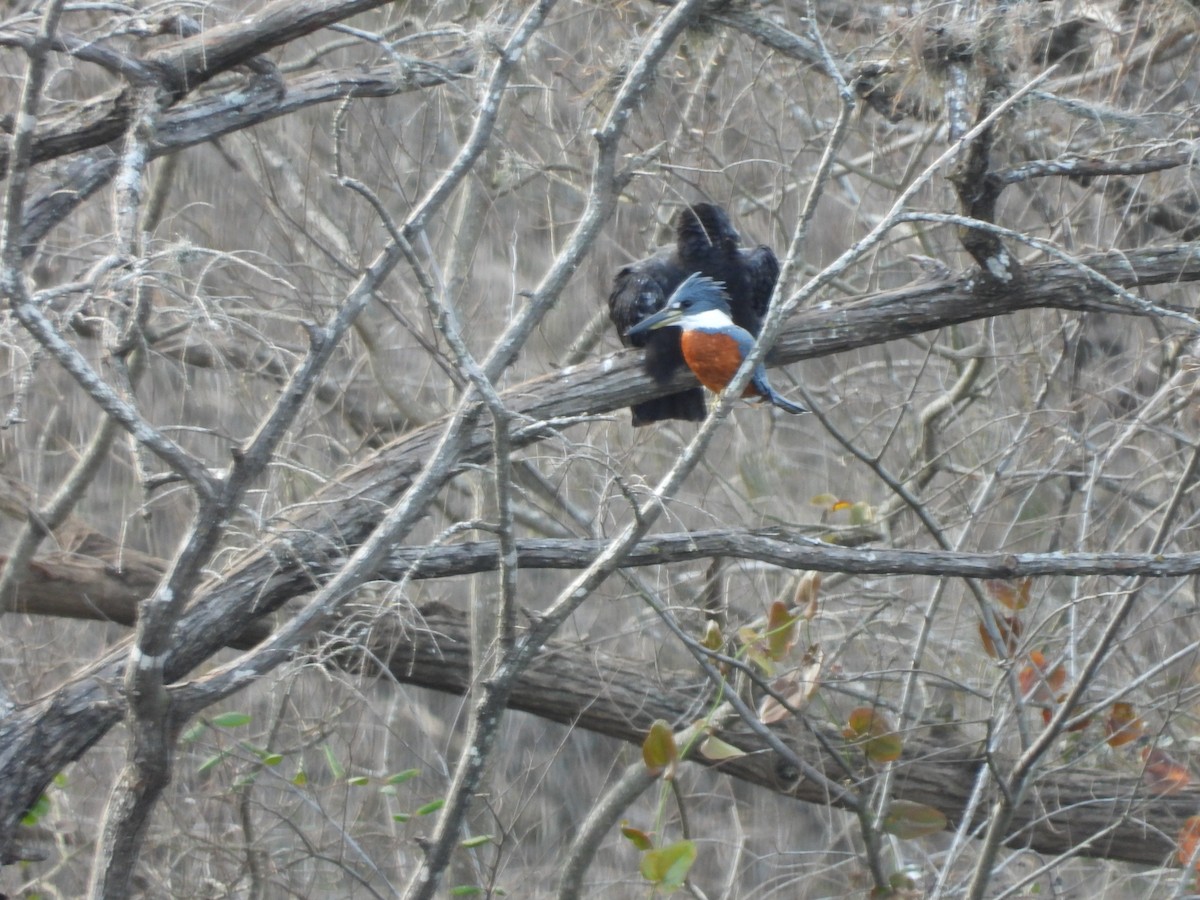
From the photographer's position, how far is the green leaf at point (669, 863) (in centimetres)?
261

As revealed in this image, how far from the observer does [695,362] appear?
10.3 feet

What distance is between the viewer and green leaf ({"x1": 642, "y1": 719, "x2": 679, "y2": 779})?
9.07 ft

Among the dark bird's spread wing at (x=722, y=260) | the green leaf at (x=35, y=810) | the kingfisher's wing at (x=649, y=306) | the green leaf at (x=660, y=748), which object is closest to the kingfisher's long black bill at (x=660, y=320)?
the kingfisher's wing at (x=649, y=306)

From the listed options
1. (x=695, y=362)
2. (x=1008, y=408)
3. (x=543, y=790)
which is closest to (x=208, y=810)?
(x=543, y=790)

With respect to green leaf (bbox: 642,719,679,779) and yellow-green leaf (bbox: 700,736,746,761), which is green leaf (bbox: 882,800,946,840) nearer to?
yellow-green leaf (bbox: 700,736,746,761)

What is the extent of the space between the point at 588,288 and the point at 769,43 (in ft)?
6.23

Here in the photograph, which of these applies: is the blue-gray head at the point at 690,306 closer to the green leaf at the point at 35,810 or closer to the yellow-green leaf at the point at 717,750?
the yellow-green leaf at the point at 717,750

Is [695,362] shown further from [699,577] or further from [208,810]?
[208,810]

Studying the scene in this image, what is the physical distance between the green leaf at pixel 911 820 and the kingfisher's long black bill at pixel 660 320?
1.37m

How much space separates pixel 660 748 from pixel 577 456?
89 cm

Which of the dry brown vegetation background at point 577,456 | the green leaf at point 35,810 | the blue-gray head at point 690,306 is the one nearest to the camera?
the dry brown vegetation background at point 577,456

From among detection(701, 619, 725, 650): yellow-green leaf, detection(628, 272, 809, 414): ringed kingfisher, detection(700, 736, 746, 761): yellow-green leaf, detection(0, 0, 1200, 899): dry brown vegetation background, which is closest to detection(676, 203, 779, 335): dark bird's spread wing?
detection(0, 0, 1200, 899): dry brown vegetation background

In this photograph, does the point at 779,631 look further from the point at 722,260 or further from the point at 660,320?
the point at 722,260

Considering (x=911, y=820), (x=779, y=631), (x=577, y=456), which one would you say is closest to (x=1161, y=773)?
(x=911, y=820)
